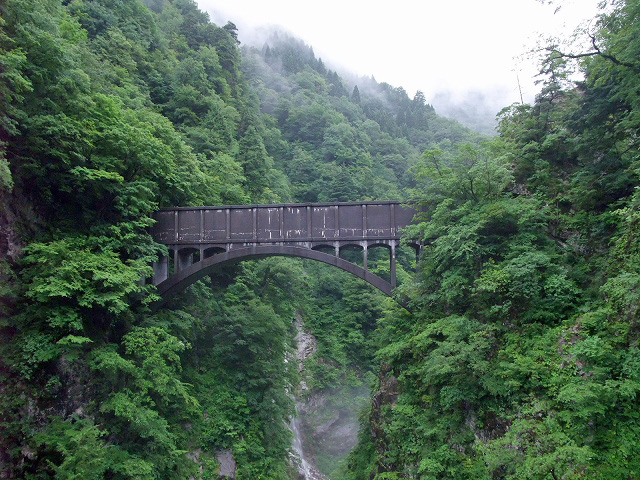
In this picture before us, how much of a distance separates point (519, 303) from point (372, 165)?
4022 cm

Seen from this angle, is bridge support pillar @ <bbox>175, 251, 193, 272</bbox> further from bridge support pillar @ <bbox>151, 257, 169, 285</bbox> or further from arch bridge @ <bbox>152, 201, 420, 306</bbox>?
bridge support pillar @ <bbox>151, 257, 169, 285</bbox>

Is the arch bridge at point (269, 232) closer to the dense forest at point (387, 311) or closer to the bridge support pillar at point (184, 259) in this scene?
the bridge support pillar at point (184, 259)

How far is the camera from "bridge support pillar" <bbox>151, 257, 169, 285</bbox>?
19125mm

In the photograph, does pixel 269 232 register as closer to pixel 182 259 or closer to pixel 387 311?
pixel 182 259

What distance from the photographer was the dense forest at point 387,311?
9969mm

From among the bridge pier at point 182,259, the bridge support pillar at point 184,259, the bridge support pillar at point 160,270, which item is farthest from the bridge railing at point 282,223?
the bridge support pillar at point 160,270

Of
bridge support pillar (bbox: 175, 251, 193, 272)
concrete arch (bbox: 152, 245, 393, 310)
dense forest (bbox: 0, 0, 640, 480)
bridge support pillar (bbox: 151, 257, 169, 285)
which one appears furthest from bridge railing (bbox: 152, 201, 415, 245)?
dense forest (bbox: 0, 0, 640, 480)

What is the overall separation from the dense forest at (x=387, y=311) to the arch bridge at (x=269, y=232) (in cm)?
160

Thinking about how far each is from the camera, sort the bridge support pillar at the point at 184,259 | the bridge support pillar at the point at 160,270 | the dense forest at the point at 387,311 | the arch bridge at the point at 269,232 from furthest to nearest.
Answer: the bridge support pillar at the point at 184,259
the bridge support pillar at the point at 160,270
the arch bridge at the point at 269,232
the dense forest at the point at 387,311

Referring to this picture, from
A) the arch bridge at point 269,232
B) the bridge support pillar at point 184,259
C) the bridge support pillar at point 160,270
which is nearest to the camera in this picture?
the arch bridge at point 269,232

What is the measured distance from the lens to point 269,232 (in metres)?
19.1

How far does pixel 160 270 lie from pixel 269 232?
17.0ft

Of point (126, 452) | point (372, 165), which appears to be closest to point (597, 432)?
point (126, 452)

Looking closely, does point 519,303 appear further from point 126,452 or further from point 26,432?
point 26,432
